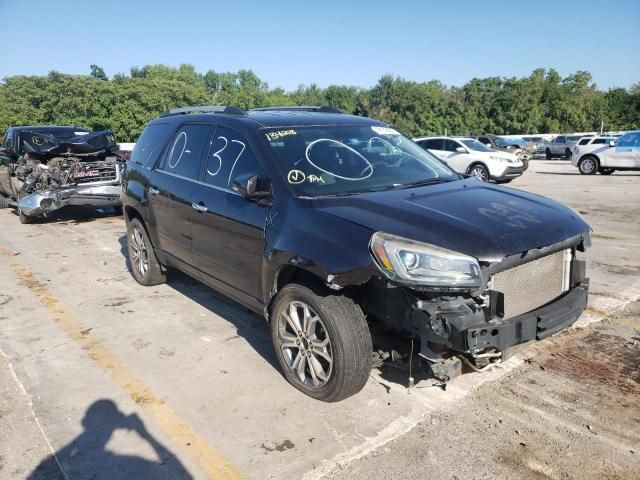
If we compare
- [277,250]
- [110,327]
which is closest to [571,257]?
[277,250]

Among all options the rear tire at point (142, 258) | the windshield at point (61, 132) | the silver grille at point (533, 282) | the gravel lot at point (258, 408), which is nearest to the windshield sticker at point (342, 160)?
the silver grille at point (533, 282)

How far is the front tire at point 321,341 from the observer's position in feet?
10.3

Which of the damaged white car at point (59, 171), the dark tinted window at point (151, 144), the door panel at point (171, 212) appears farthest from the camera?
the damaged white car at point (59, 171)

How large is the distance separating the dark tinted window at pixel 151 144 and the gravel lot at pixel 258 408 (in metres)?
1.55

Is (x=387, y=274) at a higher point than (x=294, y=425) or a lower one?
higher

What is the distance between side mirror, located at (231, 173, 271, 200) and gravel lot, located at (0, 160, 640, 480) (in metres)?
1.30

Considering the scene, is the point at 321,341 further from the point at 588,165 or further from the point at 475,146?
the point at 588,165

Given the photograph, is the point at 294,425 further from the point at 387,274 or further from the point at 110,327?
the point at 110,327

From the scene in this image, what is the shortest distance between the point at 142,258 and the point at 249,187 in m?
2.94

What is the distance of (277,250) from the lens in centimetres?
347

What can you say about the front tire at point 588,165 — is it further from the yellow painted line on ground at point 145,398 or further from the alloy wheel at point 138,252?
the yellow painted line on ground at point 145,398

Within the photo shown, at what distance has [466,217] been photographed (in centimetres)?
316

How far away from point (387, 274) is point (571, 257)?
1437 millimetres

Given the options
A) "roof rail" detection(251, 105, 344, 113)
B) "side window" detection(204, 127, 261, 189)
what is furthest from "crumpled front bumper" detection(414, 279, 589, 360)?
"roof rail" detection(251, 105, 344, 113)
